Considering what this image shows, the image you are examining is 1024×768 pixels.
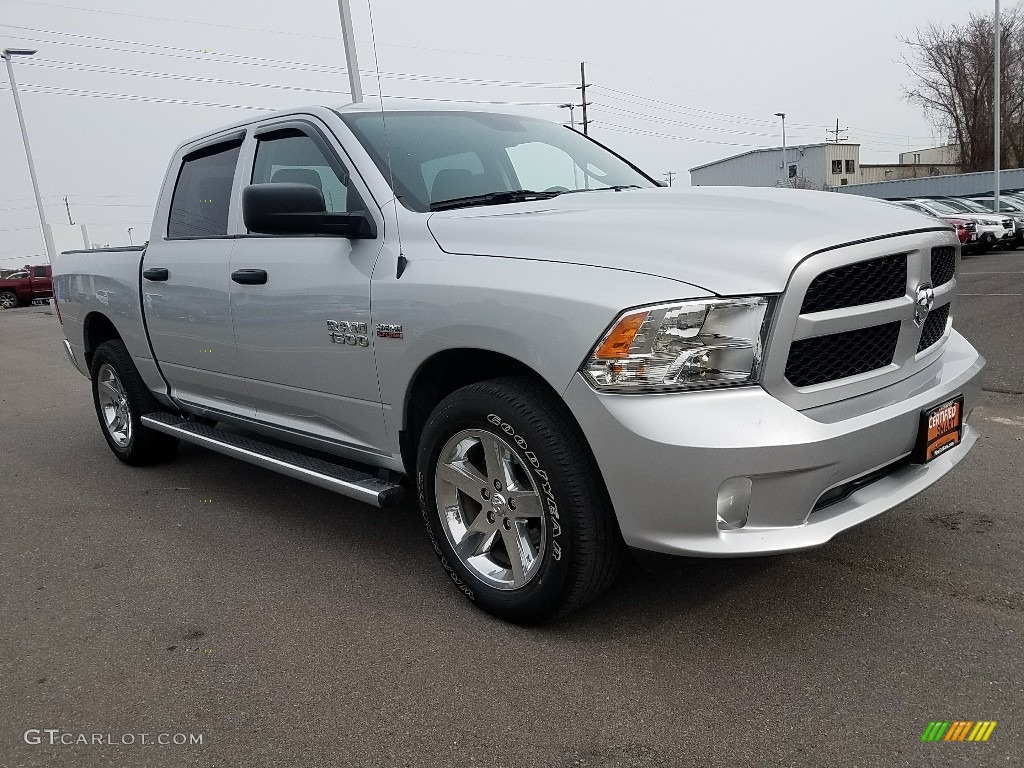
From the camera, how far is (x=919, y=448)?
274cm

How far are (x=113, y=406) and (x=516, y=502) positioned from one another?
3.76m

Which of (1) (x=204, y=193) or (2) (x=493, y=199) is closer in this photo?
(2) (x=493, y=199)

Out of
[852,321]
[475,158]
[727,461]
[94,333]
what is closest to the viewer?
[727,461]

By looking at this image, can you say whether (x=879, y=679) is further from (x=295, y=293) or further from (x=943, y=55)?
→ (x=943, y=55)

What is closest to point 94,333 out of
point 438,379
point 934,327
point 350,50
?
point 438,379

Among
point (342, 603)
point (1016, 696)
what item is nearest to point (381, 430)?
point (342, 603)

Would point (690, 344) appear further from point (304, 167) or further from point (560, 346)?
point (304, 167)

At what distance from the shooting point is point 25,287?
3130 centimetres

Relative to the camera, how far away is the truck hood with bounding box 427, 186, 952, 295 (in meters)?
2.43

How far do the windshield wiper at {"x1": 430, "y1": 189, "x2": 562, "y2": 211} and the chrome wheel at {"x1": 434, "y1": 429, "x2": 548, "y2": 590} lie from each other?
925 millimetres

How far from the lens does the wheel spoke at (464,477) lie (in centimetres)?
299

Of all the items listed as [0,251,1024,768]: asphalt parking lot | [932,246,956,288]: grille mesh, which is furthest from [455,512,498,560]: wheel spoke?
[932,246,956,288]: grille mesh

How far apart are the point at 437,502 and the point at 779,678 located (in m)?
1.29

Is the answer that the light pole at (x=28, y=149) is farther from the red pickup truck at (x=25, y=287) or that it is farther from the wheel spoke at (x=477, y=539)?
the wheel spoke at (x=477, y=539)
